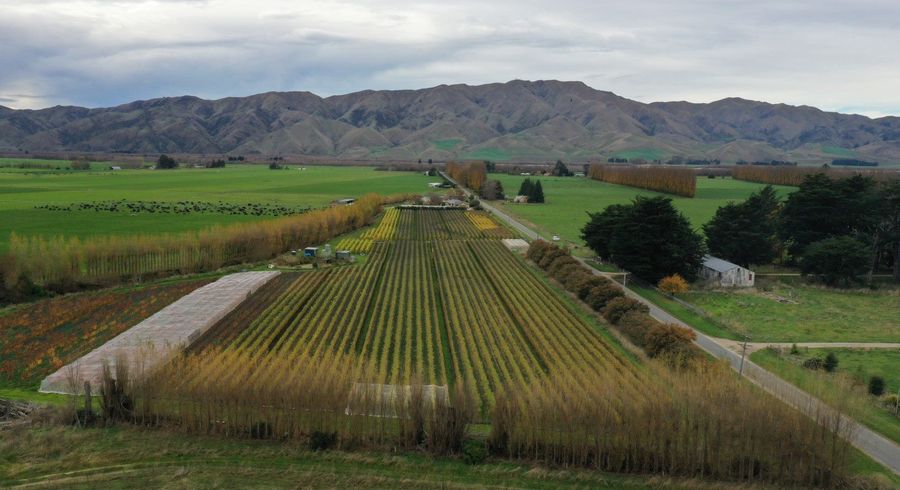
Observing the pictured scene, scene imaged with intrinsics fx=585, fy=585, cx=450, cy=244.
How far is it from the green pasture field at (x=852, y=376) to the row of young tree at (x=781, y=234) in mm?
15898

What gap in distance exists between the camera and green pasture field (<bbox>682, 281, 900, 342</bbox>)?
109 feet

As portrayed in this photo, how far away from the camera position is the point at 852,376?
86.4ft

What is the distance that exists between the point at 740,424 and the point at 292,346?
68.2 feet

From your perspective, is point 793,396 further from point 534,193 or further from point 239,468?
point 534,193

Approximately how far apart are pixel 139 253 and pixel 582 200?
283ft

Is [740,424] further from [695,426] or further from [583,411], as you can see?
[583,411]

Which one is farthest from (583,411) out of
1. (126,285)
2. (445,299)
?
(126,285)

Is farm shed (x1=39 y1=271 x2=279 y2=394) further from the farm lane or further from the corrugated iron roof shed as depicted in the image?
the corrugated iron roof shed

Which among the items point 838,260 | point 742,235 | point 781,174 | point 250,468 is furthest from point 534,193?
point 250,468

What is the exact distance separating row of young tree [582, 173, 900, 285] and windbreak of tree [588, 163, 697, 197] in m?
64.0

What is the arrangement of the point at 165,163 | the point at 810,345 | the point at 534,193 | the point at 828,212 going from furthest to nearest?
the point at 165,163 → the point at 534,193 → the point at 828,212 → the point at 810,345

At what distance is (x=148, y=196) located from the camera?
4151 inches

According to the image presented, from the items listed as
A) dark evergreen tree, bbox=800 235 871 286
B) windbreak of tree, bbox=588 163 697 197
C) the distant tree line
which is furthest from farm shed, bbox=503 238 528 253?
the distant tree line

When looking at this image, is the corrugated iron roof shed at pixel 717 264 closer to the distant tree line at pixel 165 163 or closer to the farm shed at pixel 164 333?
the farm shed at pixel 164 333
